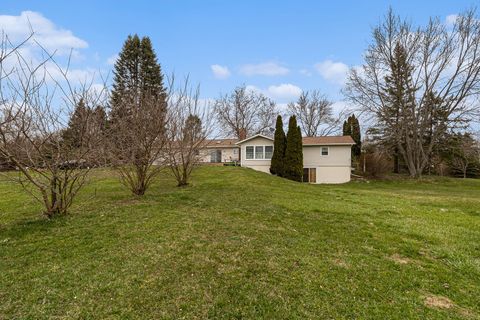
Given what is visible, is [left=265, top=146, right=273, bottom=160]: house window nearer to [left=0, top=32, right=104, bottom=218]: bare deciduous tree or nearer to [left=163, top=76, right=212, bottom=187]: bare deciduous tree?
[left=163, top=76, right=212, bottom=187]: bare deciduous tree

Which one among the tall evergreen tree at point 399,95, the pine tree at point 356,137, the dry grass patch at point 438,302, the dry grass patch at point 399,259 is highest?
the tall evergreen tree at point 399,95

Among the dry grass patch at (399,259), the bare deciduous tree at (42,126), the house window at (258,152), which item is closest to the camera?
the dry grass patch at (399,259)

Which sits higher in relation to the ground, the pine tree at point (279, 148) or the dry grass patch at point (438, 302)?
the pine tree at point (279, 148)

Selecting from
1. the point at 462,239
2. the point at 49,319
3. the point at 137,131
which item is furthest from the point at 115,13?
the point at 462,239

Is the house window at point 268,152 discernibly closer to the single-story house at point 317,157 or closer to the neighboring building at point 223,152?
the single-story house at point 317,157

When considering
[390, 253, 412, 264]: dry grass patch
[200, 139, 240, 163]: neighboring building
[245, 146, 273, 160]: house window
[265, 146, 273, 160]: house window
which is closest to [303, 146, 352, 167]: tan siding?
[265, 146, 273, 160]: house window

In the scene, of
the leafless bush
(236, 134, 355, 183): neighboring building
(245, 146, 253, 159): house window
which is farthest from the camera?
(245, 146, 253, 159): house window

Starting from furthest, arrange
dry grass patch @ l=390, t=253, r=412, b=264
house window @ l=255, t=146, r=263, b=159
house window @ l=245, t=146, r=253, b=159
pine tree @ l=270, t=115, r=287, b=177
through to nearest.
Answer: house window @ l=245, t=146, r=253, b=159
house window @ l=255, t=146, r=263, b=159
pine tree @ l=270, t=115, r=287, b=177
dry grass patch @ l=390, t=253, r=412, b=264

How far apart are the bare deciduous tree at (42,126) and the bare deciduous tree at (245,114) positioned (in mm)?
30233

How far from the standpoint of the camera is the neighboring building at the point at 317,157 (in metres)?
22.0

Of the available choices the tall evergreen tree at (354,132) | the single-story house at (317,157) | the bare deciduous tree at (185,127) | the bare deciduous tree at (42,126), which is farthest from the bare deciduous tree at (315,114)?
the bare deciduous tree at (42,126)

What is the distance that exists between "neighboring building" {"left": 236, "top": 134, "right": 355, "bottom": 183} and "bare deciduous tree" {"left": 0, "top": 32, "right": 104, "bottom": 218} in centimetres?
1736

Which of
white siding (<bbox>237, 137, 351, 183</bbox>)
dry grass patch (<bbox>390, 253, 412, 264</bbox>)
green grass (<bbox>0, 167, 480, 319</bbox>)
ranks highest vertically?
white siding (<bbox>237, 137, 351, 183</bbox>)

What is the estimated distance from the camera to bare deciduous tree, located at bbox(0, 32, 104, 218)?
14.8 ft
